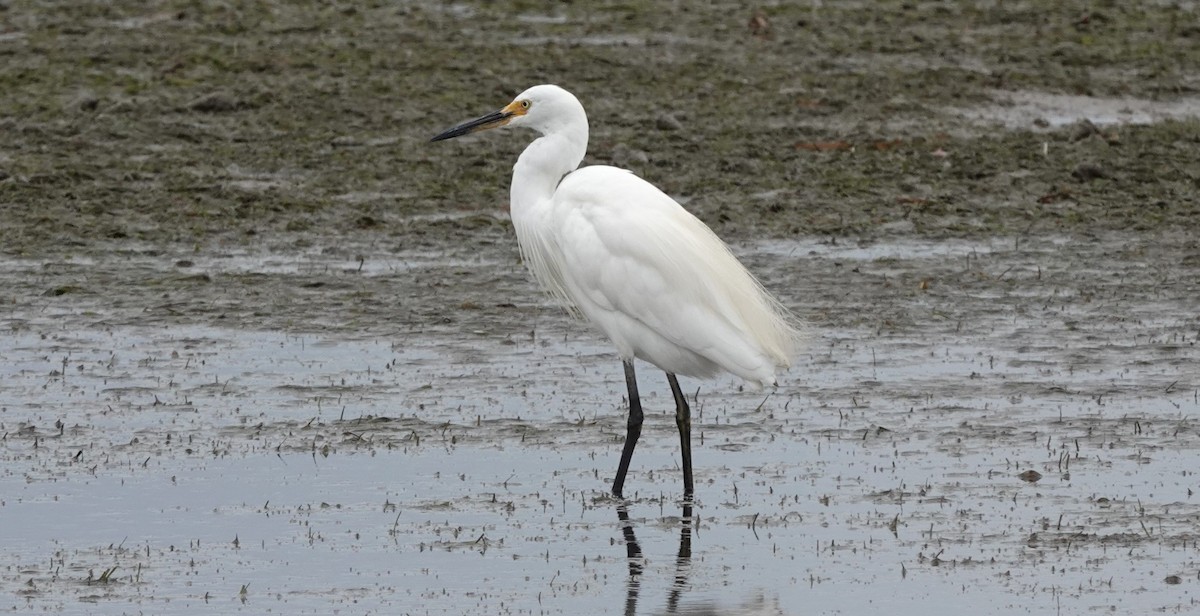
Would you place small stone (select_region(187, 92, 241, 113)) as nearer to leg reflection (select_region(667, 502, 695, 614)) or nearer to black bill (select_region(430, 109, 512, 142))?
black bill (select_region(430, 109, 512, 142))

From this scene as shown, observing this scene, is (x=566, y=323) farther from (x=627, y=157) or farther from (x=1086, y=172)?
(x=1086, y=172)

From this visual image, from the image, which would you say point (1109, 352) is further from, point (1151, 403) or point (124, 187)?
point (124, 187)

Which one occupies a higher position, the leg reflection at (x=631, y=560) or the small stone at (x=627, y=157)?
the leg reflection at (x=631, y=560)

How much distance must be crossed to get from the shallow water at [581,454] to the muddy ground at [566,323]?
0.03m

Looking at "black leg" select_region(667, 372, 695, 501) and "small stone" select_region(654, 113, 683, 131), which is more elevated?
"black leg" select_region(667, 372, 695, 501)

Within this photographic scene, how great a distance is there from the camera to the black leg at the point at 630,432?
7797 mm

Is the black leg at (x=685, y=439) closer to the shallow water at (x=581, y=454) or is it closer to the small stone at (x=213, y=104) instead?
the shallow water at (x=581, y=454)

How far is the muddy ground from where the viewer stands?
6844mm

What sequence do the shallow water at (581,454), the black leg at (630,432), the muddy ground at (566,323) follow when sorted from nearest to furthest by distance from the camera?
1. the shallow water at (581,454)
2. the muddy ground at (566,323)
3. the black leg at (630,432)

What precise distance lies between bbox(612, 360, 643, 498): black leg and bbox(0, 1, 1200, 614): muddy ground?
0.10 meters

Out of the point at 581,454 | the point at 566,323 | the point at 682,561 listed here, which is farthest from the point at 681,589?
the point at 566,323

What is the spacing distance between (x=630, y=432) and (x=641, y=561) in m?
1.12

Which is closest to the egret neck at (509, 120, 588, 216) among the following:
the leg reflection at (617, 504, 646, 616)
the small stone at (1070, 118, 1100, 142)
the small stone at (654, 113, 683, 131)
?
the leg reflection at (617, 504, 646, 616)

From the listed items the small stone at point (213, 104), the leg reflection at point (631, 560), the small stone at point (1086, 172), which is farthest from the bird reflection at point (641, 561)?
the small stone at point (213, 104)
